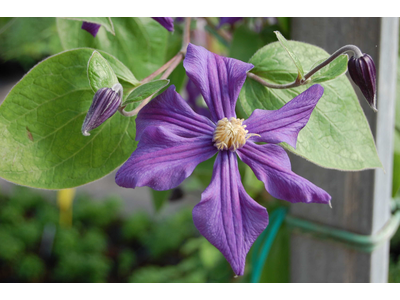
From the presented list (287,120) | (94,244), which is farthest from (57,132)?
(94,244)

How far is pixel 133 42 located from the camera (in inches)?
14.5

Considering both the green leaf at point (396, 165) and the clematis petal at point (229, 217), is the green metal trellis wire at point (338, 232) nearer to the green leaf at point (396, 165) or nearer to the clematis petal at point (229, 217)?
the green leaf at point (396, 165)

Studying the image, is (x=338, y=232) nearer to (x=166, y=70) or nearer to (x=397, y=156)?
(x=397, y=156)

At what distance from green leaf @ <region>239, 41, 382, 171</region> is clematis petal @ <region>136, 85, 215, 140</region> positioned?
6 cm

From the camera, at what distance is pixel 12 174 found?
265 millimetres

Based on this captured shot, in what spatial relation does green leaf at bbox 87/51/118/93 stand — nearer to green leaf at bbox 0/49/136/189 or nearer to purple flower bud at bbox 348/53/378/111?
green leaf at bbox 0/49/136/189

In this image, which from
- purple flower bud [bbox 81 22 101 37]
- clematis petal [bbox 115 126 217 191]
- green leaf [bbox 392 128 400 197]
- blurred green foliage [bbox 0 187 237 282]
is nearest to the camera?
clematis petal [bbox 115 126 217 191]

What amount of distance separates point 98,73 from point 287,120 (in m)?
0.13

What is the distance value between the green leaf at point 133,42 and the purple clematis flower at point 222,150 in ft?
0.45

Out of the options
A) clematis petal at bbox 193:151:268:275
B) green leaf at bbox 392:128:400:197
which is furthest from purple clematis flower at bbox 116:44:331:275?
green leaf at bbox 392:128:400:197

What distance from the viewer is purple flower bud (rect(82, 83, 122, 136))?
0.72ft

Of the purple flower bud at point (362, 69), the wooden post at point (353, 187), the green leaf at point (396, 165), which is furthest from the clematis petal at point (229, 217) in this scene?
the green leaf at point (396, 165)
